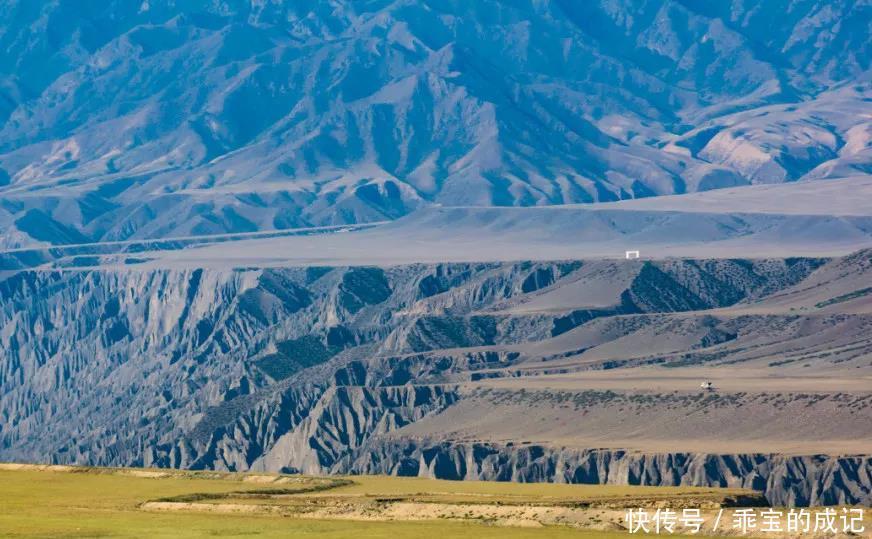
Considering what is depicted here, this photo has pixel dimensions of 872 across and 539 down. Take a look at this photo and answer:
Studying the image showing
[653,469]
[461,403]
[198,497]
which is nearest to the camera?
[198,497]

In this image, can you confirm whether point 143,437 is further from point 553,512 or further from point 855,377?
point 553,512

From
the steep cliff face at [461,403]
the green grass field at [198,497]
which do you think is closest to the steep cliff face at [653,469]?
the steep cliff face at [461,403]

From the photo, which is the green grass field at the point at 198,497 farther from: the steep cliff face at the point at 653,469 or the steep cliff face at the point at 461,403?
the steep cliff face at the point at 461,403

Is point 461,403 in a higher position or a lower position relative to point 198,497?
higher

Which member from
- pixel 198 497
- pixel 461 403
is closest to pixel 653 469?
pixel 461 403

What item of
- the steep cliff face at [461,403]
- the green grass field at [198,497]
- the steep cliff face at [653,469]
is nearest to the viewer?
the green grass field at [198,497]

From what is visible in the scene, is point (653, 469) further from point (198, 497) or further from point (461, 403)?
point (198, 497)

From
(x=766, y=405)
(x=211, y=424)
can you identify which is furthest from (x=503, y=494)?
(x=211, y=424)

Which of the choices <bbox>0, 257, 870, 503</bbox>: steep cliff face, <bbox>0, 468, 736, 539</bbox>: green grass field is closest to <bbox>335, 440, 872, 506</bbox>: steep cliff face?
<bbox>0, 257, 870, 503</bbox>: steep cliff face

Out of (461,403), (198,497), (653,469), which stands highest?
(461,403)
